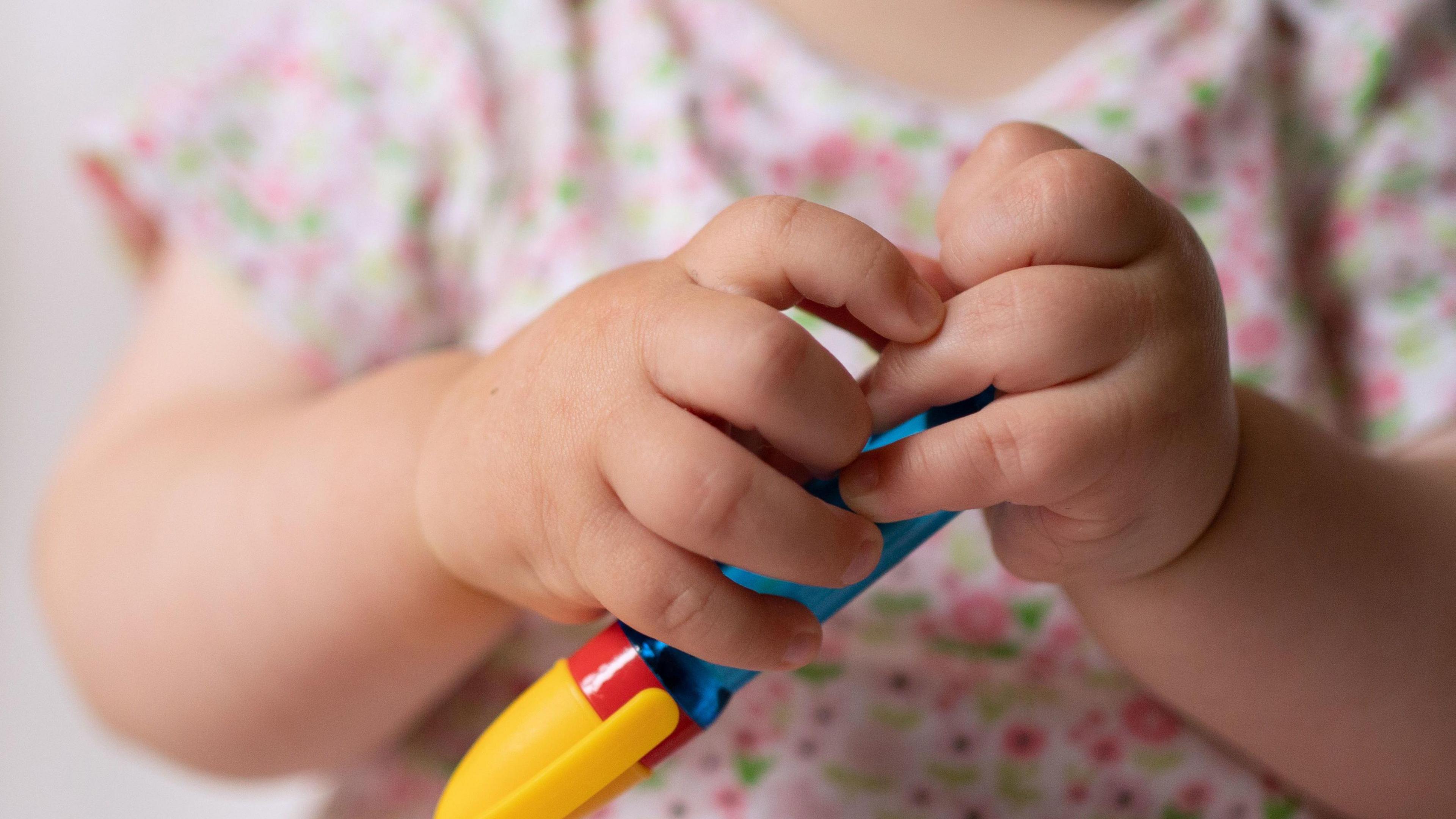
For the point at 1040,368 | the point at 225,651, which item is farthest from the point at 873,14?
the point at 225,651

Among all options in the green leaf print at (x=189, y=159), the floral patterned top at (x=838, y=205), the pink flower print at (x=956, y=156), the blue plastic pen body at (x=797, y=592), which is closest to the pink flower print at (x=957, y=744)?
the floral patterned top at (x=838, y=205)

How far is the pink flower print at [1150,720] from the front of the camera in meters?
0.55

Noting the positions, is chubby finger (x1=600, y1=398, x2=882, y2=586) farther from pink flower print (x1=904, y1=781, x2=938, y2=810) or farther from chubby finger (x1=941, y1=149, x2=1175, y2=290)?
pink flower print (x1=904, y1=781, x2=938, y2=810)

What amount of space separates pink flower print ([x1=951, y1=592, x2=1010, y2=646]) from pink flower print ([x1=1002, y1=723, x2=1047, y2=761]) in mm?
47

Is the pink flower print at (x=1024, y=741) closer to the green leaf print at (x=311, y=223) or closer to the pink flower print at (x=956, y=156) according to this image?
the pink flower print at (x=956, y=156)

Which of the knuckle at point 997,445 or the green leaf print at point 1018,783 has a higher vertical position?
the knuckle at point 997,445

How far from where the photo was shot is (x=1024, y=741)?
556 mm

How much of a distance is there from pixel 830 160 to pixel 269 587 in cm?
38

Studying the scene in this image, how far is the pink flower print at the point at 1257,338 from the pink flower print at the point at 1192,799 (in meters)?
0.23

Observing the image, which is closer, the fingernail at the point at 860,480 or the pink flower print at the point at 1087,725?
the fingernail at the point at 860,480

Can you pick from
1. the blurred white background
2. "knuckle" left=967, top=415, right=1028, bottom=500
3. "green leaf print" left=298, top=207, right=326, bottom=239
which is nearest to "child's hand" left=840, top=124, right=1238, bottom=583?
"knuckle" left=967, top=415, right=1028, bottom=500

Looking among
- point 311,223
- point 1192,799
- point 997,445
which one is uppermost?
point 311,223

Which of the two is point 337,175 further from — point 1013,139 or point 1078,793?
point 1078,793

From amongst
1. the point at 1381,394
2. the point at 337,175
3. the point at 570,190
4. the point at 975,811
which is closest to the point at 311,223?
the point at 337,175
